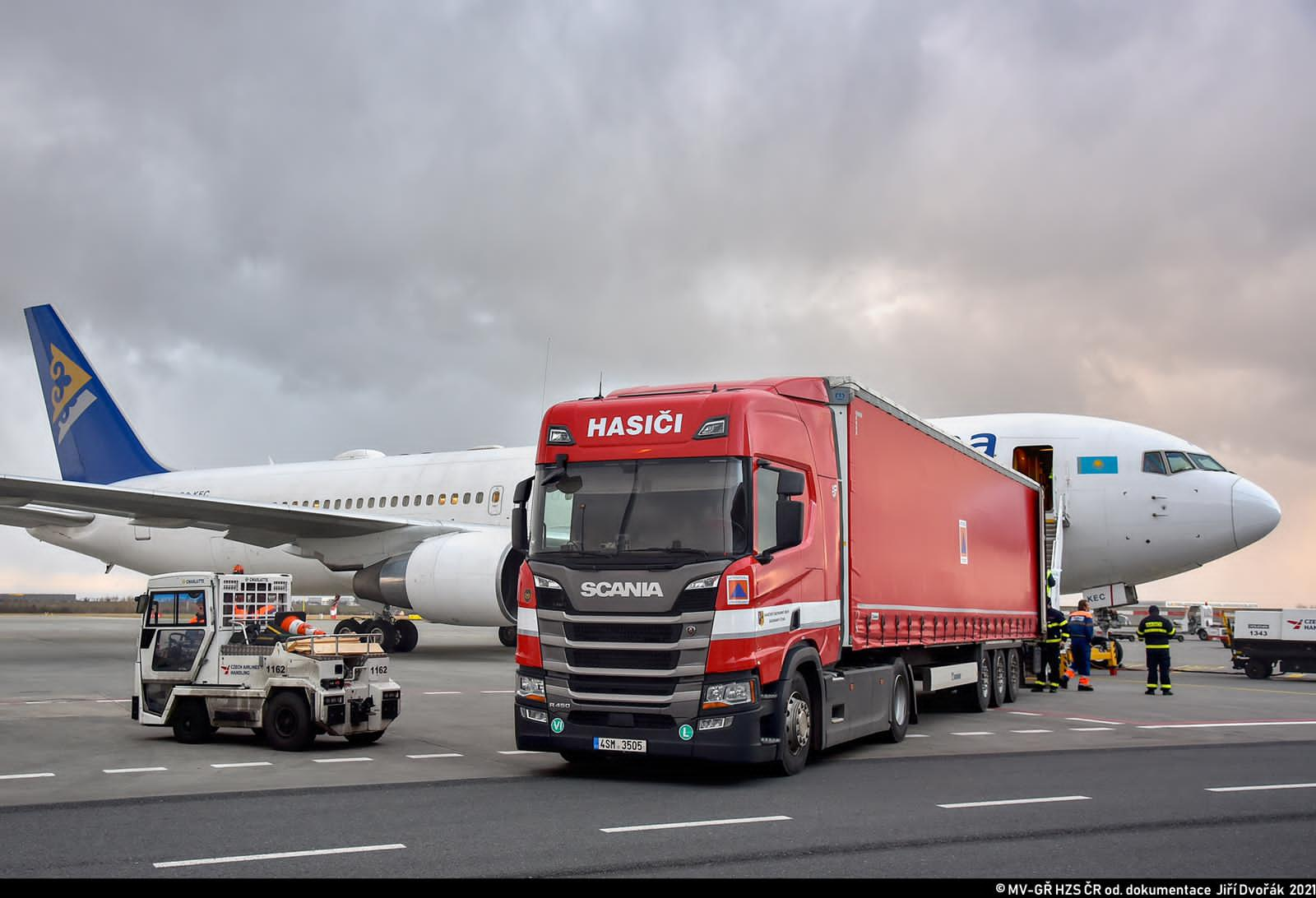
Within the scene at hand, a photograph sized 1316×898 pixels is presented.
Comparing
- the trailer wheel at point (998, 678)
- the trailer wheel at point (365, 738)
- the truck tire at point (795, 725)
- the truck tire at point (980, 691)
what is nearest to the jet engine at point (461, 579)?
the truck tire at point (980, 691)

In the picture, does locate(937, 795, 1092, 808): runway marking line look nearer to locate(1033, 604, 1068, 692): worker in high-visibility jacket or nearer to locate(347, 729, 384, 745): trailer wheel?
locate(347, 729, 384, 745): trailer wheel

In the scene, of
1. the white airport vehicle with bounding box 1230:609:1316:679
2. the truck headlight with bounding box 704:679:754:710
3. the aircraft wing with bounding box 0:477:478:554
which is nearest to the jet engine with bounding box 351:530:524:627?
the aircraft wing with bounding box 0:477:478:554

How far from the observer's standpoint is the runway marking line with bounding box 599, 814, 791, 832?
701 centimetres

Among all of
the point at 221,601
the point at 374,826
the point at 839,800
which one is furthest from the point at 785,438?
the point at 221,601

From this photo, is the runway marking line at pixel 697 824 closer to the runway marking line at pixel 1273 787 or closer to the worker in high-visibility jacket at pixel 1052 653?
the runway marking line at pixel 1273 787

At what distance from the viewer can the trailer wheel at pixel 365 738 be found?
1112cm

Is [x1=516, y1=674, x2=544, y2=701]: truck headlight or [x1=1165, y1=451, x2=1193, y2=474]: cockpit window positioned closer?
[x1=516, y1=674, x2=544, y2=701]: truck headlight

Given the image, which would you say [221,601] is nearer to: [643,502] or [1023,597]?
[643,502]

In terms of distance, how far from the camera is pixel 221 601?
11.4 m

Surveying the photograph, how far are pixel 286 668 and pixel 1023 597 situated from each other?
11.1 metres

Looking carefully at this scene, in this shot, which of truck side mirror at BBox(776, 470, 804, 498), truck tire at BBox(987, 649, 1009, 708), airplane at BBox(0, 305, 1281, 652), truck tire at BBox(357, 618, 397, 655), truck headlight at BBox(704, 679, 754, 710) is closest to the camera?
truck headlight at BBox(704, 679, 754, 710)

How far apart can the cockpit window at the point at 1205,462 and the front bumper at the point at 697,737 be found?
46.1 feet

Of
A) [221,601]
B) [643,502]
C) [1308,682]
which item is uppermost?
[643,502]

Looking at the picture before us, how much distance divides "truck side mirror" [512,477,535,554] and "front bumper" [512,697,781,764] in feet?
4.71
